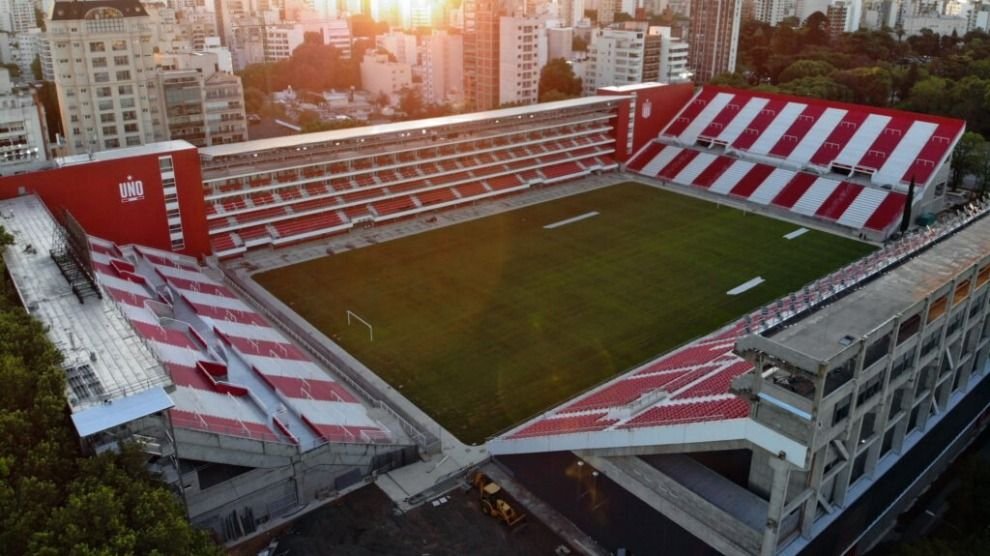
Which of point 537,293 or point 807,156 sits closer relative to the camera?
point 537,293

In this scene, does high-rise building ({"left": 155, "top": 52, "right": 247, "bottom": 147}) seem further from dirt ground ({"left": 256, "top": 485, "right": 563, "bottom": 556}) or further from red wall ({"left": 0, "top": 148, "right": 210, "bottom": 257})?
dirt ground ({"left": 256, "top": 485, "right": 563, "bottom": 556})

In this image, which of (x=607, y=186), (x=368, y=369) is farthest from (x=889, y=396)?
(x=607, y=186)

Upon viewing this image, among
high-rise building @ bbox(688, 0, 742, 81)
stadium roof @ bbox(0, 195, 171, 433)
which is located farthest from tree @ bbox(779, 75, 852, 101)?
stadium roof @ bbox(0, 195, 171, 433)

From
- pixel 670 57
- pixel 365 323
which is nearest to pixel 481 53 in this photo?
pixel 670 57

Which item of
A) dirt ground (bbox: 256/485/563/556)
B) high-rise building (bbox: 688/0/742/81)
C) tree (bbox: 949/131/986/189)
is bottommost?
dirt ground (bbox: 256/485/563/556)

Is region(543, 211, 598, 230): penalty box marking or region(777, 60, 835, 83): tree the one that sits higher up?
region(777, 60, 835, 83): tree

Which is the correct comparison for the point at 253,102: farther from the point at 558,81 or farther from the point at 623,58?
the point at 623,58

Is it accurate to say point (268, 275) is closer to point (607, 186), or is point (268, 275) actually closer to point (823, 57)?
point (607, 186)
